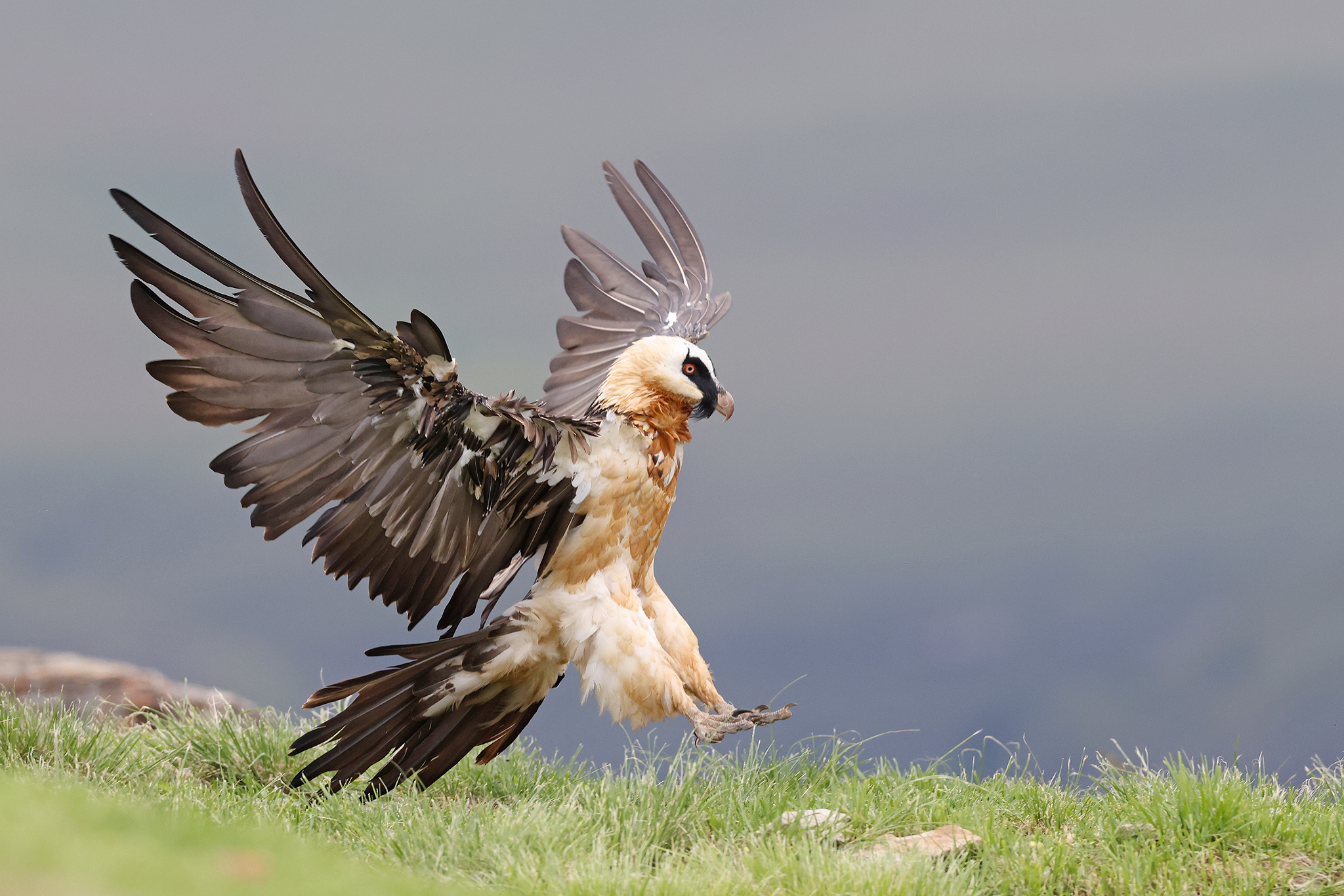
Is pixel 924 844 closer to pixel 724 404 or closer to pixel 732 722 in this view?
pixel 732 722

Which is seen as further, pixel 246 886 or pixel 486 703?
pixel 486 703

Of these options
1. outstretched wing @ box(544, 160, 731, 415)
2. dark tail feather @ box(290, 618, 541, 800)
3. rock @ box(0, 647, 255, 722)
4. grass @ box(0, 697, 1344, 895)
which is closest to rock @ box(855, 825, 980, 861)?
grass @ box(0, 697, 1344, 895)

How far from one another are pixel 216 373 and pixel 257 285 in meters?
0.36

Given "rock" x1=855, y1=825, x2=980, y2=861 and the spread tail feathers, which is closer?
"rock" x1=855, y1=825, x2=980, y2=861

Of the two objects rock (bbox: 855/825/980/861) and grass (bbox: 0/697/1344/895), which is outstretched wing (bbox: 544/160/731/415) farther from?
rock (bbox: 855/825/980/861)

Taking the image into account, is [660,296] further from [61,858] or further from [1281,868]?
[61,858]

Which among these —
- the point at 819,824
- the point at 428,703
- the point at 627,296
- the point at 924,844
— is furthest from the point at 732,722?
the point at 627,296

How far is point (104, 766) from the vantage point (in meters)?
5.42

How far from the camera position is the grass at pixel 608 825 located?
2729 millimetres

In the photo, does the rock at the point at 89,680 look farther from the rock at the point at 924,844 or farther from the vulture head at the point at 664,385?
the rock at the point at 924,844

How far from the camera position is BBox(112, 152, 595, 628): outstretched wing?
13.3ft

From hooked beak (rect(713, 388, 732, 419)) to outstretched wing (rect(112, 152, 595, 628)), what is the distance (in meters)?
0.66

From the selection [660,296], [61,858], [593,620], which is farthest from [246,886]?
[660,296]

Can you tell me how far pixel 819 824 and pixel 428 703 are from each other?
1865 mm
